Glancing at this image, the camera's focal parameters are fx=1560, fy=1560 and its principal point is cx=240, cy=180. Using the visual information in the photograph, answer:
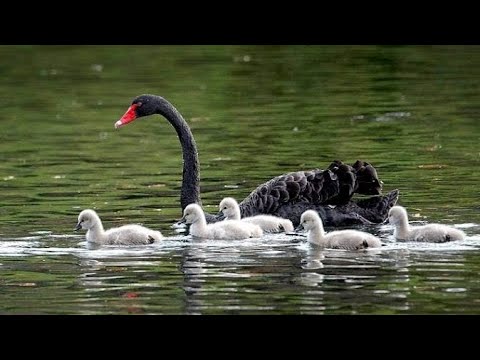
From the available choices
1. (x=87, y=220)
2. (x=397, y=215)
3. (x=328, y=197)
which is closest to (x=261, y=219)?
(x=328, y=197)

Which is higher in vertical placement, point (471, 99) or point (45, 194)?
point (471, 99)

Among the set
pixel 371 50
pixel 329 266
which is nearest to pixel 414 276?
pixel 329 266

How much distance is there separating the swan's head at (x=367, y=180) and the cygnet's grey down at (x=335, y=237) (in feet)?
3.40

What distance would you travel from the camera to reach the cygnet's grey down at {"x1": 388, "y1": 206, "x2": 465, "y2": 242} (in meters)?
10.2

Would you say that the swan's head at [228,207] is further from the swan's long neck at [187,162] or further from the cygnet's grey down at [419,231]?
the cygnet's grey down at [419,231]

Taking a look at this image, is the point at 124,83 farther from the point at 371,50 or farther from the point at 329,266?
the point at 329,266

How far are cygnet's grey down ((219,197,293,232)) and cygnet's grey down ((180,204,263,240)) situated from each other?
0.74 ft

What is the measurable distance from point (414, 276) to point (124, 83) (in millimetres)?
12794

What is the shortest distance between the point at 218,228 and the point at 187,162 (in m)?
1.59

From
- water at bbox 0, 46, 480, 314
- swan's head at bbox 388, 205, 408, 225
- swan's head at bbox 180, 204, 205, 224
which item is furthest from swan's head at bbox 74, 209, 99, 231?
swan's head at bbox 388, 205, 408, 225

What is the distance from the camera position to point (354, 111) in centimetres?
1783

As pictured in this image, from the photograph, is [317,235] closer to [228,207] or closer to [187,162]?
[228,207]

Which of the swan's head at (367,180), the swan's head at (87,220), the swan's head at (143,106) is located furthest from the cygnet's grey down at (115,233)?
the swan's head at (143,106)
